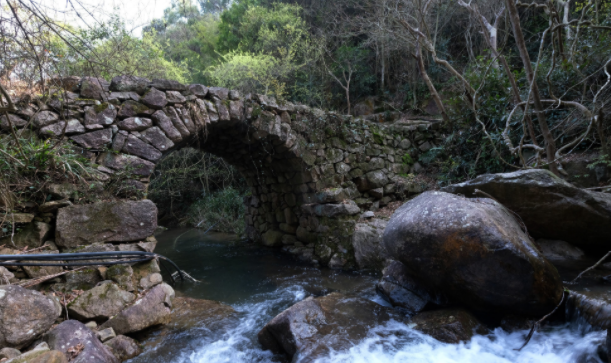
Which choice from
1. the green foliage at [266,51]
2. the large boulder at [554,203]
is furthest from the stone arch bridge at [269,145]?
the green foliage at [266,51]

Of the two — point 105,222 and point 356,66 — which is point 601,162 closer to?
point 105,222

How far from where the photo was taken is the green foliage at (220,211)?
372 inches

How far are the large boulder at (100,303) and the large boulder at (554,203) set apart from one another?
3690mm

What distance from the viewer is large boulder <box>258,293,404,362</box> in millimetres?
2354

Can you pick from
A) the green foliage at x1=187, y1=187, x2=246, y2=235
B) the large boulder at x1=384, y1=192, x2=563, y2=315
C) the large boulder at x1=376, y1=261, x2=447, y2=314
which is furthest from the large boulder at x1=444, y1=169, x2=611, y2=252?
the green foliage at x1=187, y1=187, x2=246, y2=235

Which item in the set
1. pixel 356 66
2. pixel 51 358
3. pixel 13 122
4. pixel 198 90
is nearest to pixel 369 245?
pixel 198 90

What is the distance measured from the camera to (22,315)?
221 centimetres

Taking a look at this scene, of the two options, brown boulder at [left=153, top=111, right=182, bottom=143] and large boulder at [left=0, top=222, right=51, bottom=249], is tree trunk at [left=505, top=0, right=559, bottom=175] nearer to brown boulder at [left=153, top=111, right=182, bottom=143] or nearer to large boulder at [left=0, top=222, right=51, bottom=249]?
brown boulder at [left=153, top=111, right=182, bottom=143]

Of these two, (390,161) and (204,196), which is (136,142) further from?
(204,196)

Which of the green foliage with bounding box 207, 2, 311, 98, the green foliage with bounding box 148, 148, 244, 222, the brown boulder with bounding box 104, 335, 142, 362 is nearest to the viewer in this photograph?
the brown boulder with bounding box 104, 335, 142, 362

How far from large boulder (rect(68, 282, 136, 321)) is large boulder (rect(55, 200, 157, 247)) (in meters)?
0.54

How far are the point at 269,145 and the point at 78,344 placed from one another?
3931 millimetres

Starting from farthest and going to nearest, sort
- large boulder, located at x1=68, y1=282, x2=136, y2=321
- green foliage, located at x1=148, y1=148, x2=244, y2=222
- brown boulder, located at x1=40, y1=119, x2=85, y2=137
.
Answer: green foliage, located at x1=148, y1=148, x2=244, y2=222 → brown boulder, located at x1=40, y1=119, x2=85, y2=137 → large boulder, located at x1=68, y1=282, x2=136, y2=321

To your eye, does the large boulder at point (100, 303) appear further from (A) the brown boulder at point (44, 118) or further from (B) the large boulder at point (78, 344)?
(A) the brown boulder at point (44, 118)
